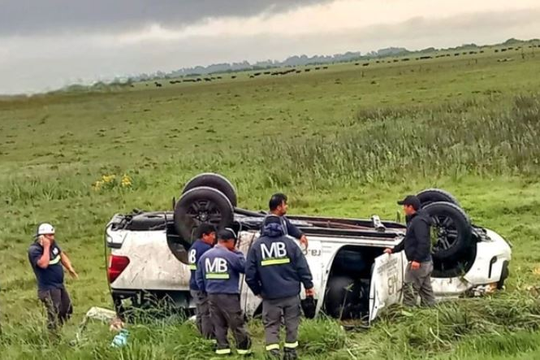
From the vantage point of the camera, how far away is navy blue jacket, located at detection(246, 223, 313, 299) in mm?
7578

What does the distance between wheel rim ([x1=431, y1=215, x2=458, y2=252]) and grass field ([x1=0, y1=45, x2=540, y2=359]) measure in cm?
88

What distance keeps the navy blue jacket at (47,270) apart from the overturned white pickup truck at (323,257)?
3.84 feet

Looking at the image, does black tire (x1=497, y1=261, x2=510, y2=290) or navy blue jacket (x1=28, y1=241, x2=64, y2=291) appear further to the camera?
navy blue jacket (x1=28, y1=241, x2=64, y2=291)

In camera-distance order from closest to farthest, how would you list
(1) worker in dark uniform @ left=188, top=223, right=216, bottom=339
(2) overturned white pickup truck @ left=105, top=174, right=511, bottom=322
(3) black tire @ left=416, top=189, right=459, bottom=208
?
(1) worker in dark uniform @ left=188, top=223, right=216, bottom=339 → (2) overturned white pickup truck @ left=105, top=174, right=511, bottom=322 → (3) black tire @ left=416, top=189, right=459, bottom=208

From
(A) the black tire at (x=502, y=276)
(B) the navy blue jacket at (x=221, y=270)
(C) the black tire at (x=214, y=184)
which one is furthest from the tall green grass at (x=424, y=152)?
(B) the navy blue jacket at (x=221, y=270)

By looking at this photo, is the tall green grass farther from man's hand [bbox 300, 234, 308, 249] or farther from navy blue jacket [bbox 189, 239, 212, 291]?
navy blue jacket [bbox 189, 239, 212, 291]

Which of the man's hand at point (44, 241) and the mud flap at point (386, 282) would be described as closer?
the mud flap at point (386, 282)

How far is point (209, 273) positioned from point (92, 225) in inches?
416

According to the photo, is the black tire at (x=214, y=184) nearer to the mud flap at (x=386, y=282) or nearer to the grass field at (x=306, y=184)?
the grass field at (x=306, y=184)

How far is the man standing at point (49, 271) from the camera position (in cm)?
988

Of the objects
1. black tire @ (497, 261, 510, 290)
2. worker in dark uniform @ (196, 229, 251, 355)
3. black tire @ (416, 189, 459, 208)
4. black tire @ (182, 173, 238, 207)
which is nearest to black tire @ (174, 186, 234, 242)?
worker in dark uniform @ (196, 229, 251, 355)

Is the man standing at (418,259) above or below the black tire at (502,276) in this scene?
above

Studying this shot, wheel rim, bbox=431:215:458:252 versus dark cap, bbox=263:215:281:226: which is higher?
dark cap, bbox=263:215:281:226

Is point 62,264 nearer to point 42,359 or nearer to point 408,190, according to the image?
point 42,359
